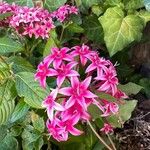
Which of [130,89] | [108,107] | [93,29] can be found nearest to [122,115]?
[130,89]

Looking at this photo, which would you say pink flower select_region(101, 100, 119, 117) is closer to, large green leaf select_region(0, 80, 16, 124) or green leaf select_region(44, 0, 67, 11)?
large green leaf select_region(0, 80, 16, 124)

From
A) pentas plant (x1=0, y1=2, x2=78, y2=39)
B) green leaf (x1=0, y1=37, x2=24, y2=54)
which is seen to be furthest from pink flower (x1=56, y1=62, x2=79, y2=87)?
pentas plant (x1=0, y1=2, x2=78, y2=39)

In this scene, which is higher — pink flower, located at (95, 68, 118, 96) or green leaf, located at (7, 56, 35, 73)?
pink flower, located at (95, 68, 118, 96)

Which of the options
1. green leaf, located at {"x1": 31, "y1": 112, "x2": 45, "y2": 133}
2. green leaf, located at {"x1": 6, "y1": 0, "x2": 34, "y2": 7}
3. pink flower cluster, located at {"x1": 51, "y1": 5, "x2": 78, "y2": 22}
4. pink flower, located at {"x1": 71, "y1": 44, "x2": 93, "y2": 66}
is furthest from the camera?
green leaf, located at {"x1": 6, "y1": 0, "x2": 34, "y2": 7}

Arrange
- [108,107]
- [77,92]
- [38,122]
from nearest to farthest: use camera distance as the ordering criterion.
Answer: [77,92], [108,107], [38,122]

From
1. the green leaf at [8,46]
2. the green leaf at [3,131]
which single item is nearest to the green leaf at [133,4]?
the green leaf at [8,46]

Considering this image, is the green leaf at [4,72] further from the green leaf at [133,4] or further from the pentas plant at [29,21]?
the green leaf at [133,4]

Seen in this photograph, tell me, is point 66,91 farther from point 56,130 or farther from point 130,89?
point 130,89
